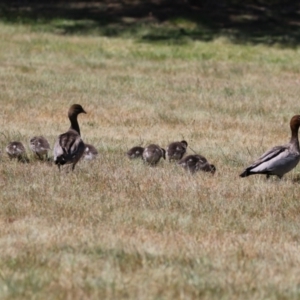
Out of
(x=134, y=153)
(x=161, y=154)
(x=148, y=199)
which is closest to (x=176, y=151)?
(x=161, y=154)

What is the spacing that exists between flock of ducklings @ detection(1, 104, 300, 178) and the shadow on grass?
1830cm

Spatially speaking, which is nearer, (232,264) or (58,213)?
(232,264)

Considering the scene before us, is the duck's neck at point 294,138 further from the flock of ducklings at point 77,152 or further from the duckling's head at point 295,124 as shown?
the flock of ducklings at point 77,152

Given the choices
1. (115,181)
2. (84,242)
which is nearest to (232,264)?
(84,242)

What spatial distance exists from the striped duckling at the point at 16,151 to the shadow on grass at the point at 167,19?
18.8 metres

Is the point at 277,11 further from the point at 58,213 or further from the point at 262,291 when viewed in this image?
the point at 262,291

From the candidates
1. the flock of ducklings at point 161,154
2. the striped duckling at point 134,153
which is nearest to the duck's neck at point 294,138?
the flock of ducklings at point 161,154

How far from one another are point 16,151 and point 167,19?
2301 centimetres

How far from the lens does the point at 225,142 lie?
608 inches

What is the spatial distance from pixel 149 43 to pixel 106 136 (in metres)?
15.7

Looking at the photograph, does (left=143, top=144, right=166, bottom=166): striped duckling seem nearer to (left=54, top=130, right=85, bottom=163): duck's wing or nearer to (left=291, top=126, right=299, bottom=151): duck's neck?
(left=54, top=130, right=85, bottom=163): duck's wing

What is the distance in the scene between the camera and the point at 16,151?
1295 cm

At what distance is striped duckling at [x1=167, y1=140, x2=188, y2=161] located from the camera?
44.7 ft

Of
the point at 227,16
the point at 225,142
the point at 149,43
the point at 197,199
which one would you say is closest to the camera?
the point at 197,199
